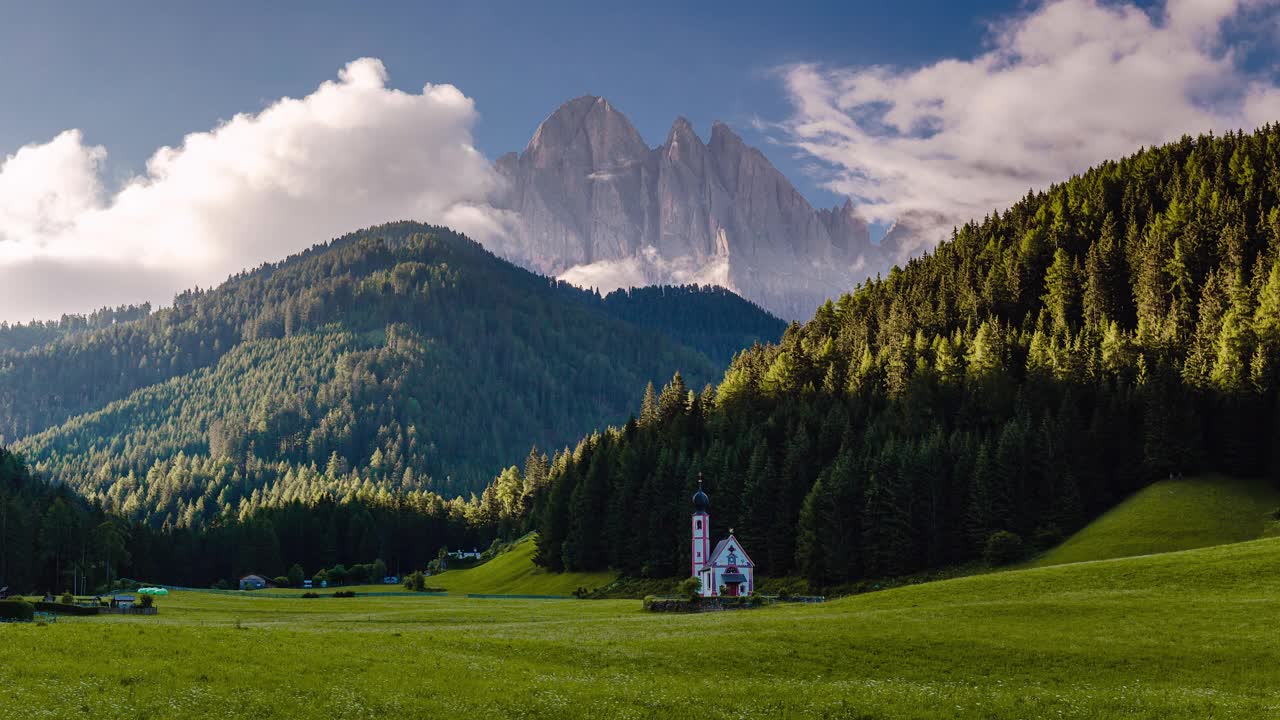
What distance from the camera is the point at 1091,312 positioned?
13262 cm

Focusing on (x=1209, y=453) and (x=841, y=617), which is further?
(x=1209, y=453)

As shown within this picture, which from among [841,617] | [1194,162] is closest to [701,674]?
[841,617]

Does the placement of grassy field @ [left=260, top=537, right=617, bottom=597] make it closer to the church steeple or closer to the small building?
the church steeple

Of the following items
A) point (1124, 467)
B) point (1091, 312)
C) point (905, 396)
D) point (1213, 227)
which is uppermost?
point (1213, 227)

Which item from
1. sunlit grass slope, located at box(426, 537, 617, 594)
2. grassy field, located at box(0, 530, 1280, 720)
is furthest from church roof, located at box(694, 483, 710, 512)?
grassy field, located at box(0, 530, 1280, 720)

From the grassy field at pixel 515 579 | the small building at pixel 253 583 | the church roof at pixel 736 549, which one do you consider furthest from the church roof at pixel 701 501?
the small building at pixel 253 583

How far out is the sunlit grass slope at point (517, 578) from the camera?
132 metres

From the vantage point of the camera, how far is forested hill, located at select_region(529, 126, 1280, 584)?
103 m

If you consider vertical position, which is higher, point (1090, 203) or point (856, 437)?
point (1090, 203)

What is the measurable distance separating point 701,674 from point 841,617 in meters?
18.3

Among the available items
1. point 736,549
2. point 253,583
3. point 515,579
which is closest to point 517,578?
point 515,579

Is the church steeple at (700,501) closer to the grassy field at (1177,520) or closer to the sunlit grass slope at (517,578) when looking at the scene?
the sunlit grass slope at (517,578)

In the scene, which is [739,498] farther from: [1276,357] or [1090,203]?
[1090,203]

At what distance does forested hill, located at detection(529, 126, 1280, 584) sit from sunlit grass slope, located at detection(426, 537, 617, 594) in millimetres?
3646
